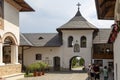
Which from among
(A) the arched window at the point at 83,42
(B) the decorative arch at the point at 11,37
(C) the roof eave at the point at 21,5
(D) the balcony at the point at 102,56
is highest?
(C) the roof eave at the point at 21,5

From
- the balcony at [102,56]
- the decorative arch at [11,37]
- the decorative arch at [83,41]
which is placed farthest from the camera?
the decorative arch at [83,41]

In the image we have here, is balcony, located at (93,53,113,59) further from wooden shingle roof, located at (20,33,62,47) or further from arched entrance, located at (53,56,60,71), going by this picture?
arched entrance, located at (53,56,60,71)

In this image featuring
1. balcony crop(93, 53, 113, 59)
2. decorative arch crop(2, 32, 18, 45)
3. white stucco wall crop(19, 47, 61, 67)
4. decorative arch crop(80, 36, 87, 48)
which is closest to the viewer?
decorative arch crop(2, 32, 18, 45)

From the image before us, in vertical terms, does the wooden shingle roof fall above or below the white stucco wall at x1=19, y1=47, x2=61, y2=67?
above

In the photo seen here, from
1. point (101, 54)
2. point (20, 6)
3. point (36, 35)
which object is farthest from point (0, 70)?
point (36, 35)

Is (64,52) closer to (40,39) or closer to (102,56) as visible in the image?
(40,39)

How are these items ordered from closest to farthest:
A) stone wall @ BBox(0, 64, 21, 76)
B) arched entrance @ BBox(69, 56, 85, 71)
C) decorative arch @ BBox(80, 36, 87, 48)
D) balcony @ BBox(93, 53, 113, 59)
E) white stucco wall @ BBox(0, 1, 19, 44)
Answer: stone wall @ BBox(0, 64, 21, 76) < white stucco wall @ BBox(0, 1, 19, 44) < balcony @ BBox(93, 53, 113, 59) < decorative arch @ BBox(80, 36, 87, 48) < arched entrance @ BBox(69, 56, 85, 71)

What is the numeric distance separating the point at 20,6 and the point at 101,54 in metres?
17.1

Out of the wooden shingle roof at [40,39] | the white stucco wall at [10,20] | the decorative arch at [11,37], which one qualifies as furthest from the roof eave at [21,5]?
the wooden shingle roof at [40,39]

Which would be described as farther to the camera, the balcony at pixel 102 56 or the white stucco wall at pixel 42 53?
the white stucco wall at pixel 42 53

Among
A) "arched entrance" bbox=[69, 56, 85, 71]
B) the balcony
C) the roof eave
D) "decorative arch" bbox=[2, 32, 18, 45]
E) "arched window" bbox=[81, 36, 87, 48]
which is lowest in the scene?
"arched entrance" bbox=[69, 56, 85, 71]

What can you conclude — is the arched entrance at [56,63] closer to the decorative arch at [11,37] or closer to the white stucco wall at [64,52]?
the white stucco wall at [64,52]

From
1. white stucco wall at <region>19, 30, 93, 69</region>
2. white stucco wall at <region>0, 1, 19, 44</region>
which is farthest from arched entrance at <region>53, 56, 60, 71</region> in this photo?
white stucco wall at <region>0, 1, 19, 44</region>

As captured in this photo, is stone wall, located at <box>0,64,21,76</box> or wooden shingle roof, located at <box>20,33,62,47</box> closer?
stone wall, located at <box>0,64,21,76</box>
